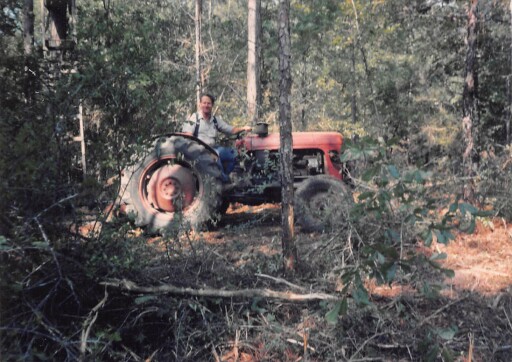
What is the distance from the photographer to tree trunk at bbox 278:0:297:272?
158 inches

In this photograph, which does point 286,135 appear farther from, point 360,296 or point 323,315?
point 360,296

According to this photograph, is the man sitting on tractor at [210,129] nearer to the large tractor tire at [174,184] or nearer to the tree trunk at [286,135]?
the large tractor tire at [174,184]

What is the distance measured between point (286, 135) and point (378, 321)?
1696mm

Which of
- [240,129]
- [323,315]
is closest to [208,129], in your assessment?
[240,129]

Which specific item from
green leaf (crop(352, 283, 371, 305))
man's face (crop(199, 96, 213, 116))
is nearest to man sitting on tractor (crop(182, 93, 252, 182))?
man's face (crop(199, 96, 213, 116))

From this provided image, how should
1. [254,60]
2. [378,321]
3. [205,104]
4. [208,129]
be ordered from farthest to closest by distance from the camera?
[254,60], [208,129], [205,104], [378,321]

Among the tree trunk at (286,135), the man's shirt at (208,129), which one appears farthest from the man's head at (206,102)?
the tree trunk at (286,135)

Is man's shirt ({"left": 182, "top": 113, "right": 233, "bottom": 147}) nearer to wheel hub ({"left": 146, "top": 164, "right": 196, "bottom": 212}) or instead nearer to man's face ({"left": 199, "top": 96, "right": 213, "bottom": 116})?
man's face ({"left": 199, "top": 96, "right": 213, "bottom": 116})

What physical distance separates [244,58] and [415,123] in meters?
9.80

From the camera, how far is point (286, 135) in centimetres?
405

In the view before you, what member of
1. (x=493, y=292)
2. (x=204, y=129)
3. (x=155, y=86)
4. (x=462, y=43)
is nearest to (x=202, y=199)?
(x=204, y=129)

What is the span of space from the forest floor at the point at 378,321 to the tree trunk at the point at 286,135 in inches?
7.6

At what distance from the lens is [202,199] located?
5.96 m

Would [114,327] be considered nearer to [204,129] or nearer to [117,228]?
[117,228]
